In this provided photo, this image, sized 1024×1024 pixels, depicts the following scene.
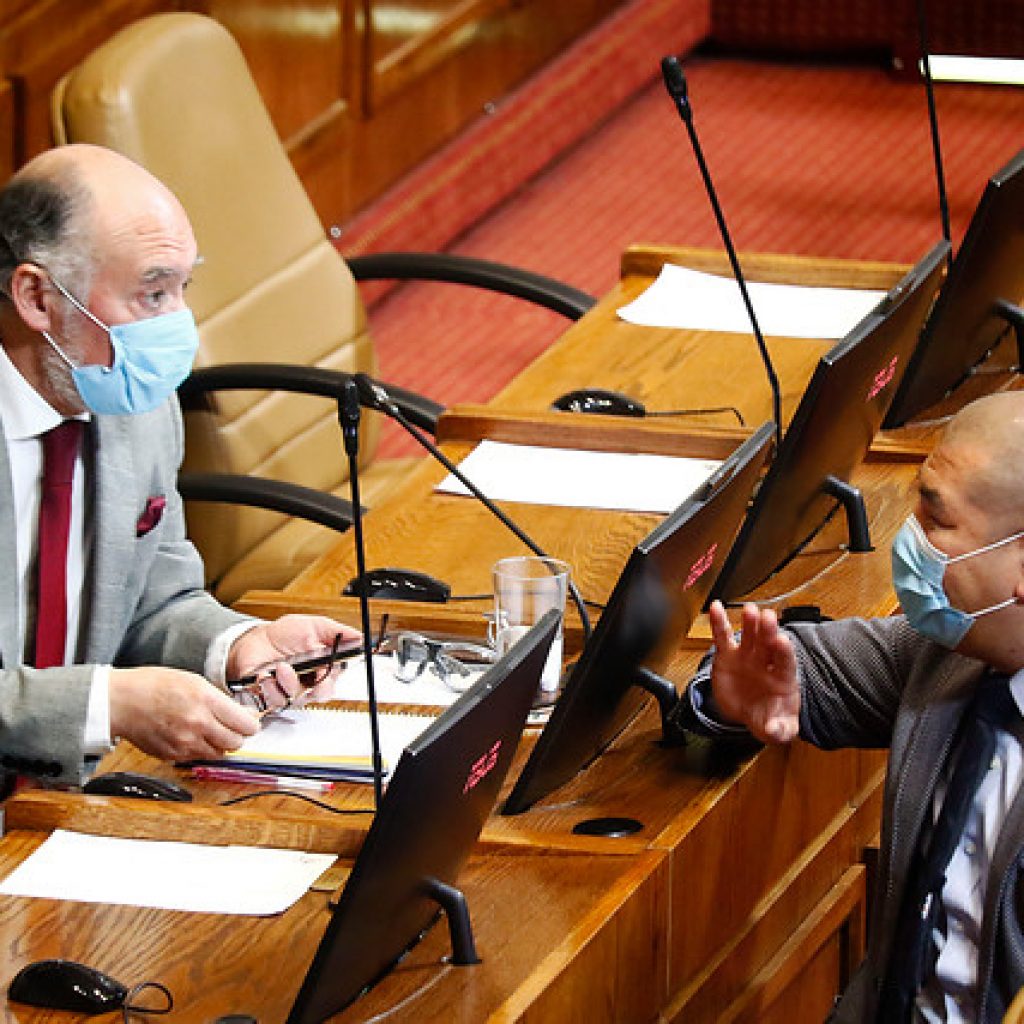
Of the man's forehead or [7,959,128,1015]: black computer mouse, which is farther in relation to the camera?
the man's forehead

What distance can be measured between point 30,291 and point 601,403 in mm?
1035

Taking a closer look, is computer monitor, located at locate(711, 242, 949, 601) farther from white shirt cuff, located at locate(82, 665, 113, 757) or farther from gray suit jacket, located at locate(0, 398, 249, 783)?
white shirt cuff, located at locate(82, 665, 113, 757)

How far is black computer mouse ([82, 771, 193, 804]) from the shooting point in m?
2.50

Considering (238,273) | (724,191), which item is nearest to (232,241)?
(238,273)

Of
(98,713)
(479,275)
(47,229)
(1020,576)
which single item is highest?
(47,229)

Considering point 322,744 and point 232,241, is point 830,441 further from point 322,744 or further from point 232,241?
point 232,241

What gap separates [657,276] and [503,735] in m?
2.17

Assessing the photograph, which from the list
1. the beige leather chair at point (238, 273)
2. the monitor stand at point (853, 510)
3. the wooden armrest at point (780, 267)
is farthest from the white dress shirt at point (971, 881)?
the wooden armrest at point (780, 267)

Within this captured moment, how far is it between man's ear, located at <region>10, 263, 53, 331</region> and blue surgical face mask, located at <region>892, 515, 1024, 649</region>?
1.08 metres

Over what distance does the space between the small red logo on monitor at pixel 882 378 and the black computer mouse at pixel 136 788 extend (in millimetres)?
1076

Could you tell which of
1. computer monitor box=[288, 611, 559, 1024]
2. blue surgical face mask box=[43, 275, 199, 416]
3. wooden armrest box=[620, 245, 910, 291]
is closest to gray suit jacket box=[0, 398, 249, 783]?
blue surgical face mask box=[43, 275, 199, 416]

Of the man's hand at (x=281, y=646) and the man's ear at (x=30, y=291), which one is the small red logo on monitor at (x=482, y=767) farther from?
the man's ear at (x=30, y=291)

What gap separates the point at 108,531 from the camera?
2.96 metres

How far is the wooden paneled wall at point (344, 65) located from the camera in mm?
4770
